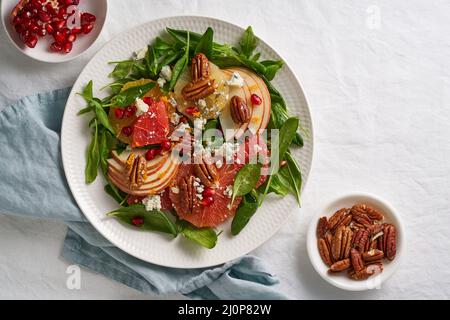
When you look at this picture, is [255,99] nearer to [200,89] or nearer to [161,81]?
[200,89]

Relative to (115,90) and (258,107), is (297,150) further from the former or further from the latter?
(115,90)

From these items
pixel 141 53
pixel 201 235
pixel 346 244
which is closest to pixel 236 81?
pixel 141 53

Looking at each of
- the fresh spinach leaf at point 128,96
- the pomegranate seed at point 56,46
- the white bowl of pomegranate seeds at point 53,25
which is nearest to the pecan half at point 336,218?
the fresh spinach leaf at point 128,96

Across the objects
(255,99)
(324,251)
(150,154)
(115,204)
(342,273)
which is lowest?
(342,273)

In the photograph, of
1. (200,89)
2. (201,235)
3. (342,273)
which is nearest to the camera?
(200,89)

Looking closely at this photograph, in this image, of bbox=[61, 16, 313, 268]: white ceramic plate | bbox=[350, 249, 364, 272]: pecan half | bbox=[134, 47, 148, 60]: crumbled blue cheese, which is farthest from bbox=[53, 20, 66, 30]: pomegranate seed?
bbox=[350, 249, 364, 272]: pecan half

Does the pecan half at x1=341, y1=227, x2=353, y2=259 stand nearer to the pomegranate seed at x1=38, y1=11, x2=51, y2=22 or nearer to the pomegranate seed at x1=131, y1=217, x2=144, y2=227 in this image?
the pomegranate seed at x1=131, y1=217, x2=144, y2=227
